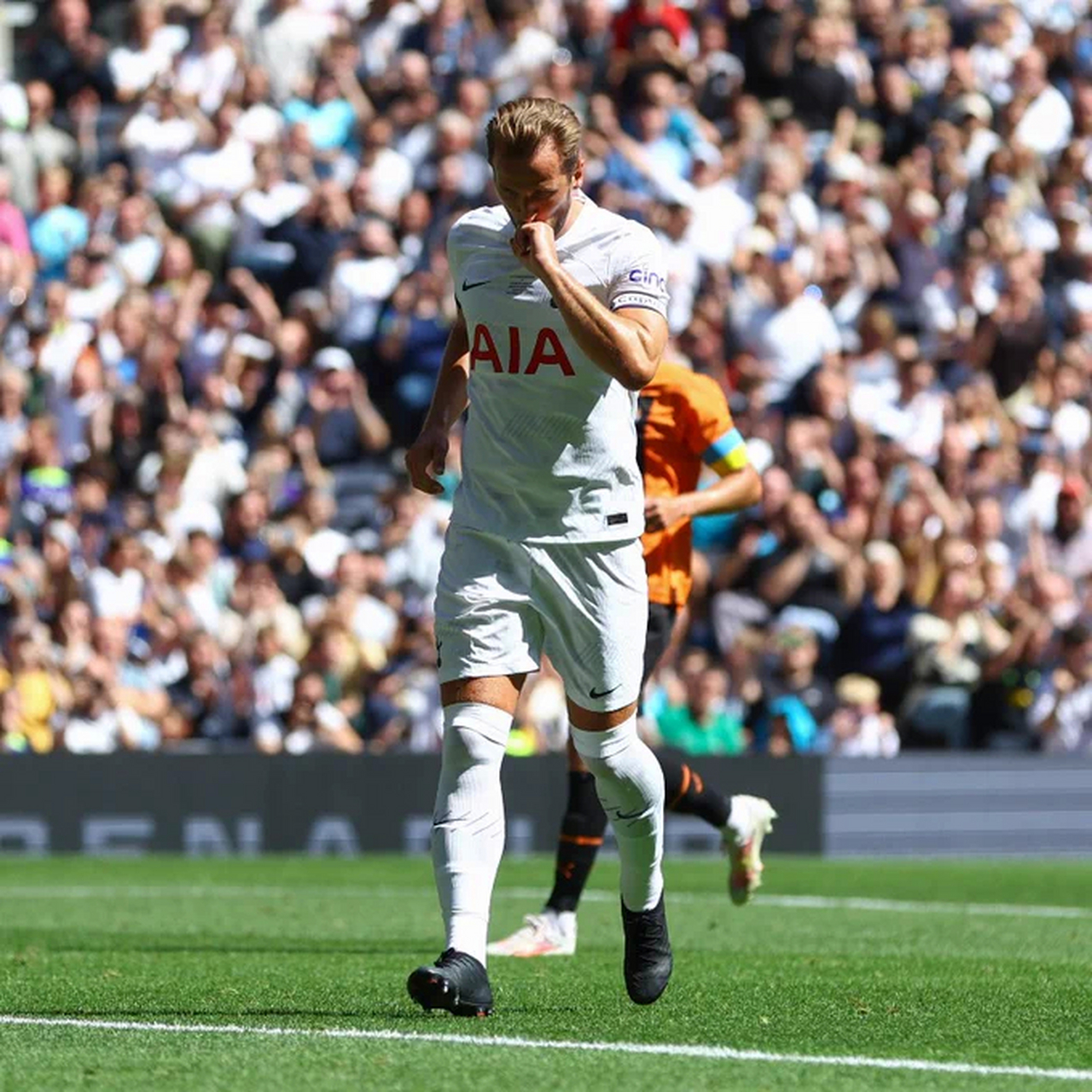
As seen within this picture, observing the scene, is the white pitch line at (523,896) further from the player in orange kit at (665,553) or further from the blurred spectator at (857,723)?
the blurred spectator at (857,723)

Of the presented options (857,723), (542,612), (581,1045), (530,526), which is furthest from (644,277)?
(857,723)

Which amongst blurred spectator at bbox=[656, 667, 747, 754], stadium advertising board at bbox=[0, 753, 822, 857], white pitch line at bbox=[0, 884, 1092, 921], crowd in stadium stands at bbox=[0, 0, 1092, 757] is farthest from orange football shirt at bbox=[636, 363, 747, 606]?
blurred spectator at bbox=[656, 667, 747, 754]

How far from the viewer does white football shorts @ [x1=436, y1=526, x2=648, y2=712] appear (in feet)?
23.1

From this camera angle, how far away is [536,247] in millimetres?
6672

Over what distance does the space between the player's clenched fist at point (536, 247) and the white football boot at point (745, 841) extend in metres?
4.03

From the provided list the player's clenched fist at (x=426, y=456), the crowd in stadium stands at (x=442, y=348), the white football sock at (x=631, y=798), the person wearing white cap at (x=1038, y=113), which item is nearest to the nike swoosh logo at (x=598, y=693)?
the white football sock at (x=631, y=798)

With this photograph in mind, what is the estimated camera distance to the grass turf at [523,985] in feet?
19.3

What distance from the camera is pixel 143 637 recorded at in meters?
17.6

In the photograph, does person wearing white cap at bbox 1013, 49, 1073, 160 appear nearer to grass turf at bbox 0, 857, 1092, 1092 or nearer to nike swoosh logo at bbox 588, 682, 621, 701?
grass turf at bbox 0, 857, 1092, 1092

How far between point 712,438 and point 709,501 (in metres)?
0.48

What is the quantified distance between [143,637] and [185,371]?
2.43 meters

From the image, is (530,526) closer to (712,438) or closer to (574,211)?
(574,211)

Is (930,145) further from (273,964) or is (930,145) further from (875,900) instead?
(273,964)

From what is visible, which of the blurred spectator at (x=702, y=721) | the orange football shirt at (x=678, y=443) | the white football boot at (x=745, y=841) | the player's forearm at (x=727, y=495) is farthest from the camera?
the blurred spectator at (x=702, y=721)
